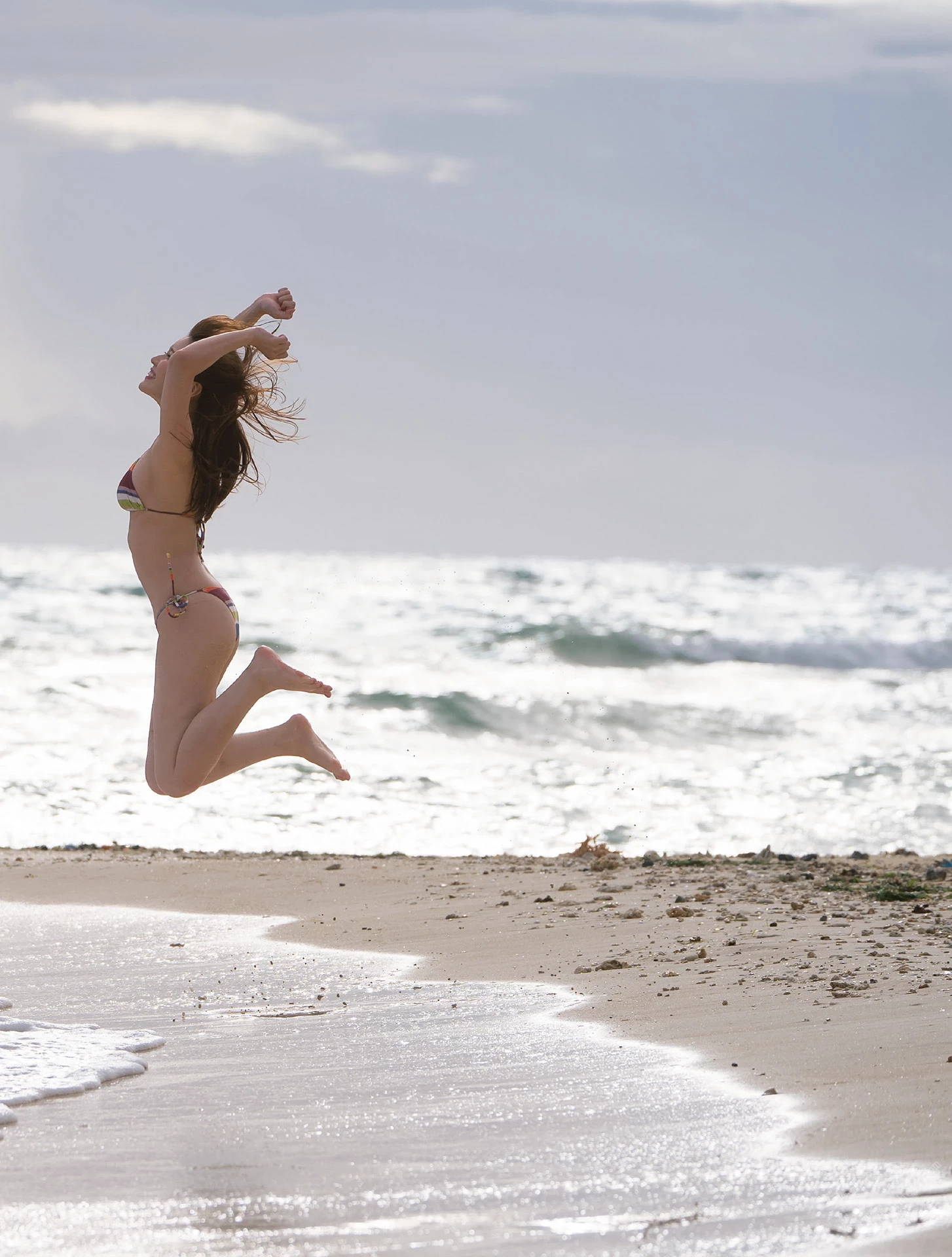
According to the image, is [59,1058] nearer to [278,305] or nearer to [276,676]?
[276,676]

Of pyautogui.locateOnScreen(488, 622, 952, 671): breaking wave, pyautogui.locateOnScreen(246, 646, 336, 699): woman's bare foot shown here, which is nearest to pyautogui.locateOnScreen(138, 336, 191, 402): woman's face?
pyautogui.locateOnScreen(246, 646, 336, 699): woman's bare foot

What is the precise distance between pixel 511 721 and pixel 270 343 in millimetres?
16345

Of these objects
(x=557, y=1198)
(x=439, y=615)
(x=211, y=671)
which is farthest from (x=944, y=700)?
(x=557, y=1198)

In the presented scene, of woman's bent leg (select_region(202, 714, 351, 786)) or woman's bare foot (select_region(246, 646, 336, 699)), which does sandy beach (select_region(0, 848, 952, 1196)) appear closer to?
woman's bent leg (select_region(202, 714, 351, 786))

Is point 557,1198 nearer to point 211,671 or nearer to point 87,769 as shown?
point 211,671

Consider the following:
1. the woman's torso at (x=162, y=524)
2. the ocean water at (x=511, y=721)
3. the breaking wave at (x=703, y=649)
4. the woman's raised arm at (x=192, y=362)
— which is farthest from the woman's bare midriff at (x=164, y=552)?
the breaking wave at (x=703, y=649)

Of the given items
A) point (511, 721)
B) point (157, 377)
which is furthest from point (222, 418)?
point (511, 721)

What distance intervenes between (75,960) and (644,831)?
7658 millimetres

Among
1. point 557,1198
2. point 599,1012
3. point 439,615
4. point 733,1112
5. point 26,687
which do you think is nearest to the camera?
point 557,1198

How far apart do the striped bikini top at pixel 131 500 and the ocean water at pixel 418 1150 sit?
1.82 metres

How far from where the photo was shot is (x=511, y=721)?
2111 cm

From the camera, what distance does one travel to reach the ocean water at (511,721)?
1309 cm

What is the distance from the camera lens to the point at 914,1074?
4.09 m

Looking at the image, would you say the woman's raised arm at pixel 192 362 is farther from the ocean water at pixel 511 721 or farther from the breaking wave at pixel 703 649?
the breaking wave at pixel 703 649
